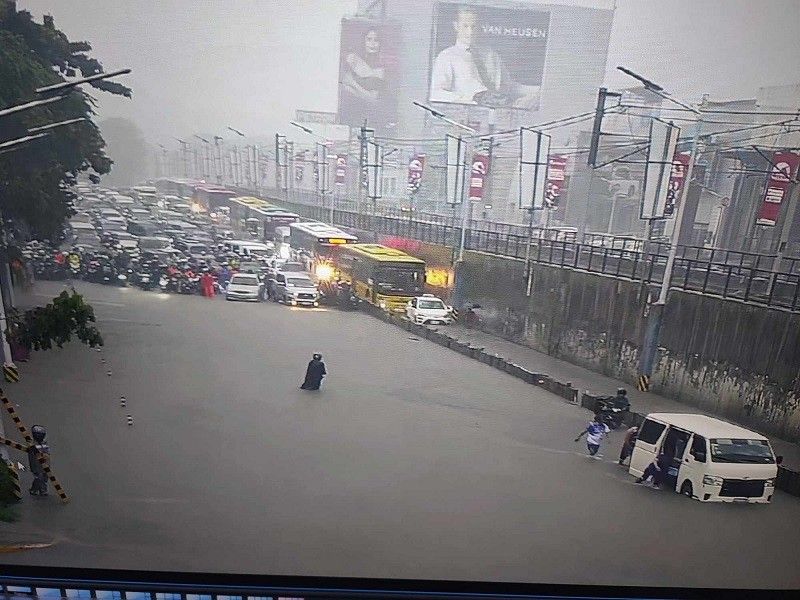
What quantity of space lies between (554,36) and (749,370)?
6.28ft

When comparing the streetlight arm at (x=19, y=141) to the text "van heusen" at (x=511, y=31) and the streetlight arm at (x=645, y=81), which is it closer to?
the text "van heusen" at (x=511, y=31)

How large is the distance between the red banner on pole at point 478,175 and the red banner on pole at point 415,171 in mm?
265

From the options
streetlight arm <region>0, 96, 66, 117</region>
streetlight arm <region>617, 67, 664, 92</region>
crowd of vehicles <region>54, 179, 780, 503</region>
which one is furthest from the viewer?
crowd of vehicles <region>54, 179, 780, 503</region>

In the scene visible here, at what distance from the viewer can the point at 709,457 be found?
2.54 meters

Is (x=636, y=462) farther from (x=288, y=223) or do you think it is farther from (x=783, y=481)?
(x=288, y=223)

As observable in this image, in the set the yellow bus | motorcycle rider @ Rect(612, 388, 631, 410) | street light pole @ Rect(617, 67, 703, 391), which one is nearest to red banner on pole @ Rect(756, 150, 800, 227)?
street light pole @ Rect(617, 67, 703, 391)

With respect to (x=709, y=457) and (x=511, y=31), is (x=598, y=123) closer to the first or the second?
(x=511, y=31)

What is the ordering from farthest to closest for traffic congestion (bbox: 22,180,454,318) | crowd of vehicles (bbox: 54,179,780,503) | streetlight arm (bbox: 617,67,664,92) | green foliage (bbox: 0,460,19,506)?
1. traffic congestion (bbox: 22,180,454,318)
2. crowd of vehicles (bbox: 54,179,780,503)
3. streetlight arm (bbox: 617,67,664,92)
4. green foliage (bbox: 0,460,19,506)

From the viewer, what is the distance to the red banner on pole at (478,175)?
106 inches

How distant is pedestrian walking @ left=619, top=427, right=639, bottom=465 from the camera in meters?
2.67

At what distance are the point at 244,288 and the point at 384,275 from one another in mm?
763

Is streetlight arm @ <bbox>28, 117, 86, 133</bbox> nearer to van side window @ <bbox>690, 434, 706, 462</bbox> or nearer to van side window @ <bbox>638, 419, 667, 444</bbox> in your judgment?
van side window @ <bbox>638, 419, 667, 444</bbox>

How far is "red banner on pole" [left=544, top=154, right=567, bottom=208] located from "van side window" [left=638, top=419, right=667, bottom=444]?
1.23 metres

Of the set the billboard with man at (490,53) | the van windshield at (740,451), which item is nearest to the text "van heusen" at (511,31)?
the billboard with man at (490,53)
